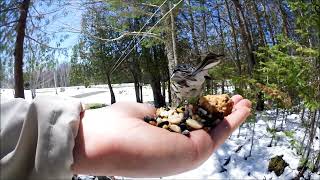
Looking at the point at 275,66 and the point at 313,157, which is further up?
the point at 275,66

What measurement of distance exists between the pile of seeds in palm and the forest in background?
113 cm

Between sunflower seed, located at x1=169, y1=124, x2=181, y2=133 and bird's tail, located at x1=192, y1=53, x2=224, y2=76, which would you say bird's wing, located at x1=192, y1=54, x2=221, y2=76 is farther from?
sunflower seed, located at x1=169, y1=124, x2=181, y2=133

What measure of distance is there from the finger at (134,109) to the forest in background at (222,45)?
1.17 metres

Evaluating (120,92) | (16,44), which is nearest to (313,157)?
(16,44)

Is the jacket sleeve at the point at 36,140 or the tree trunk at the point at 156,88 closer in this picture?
the jacket sleeve at the point at 36,140

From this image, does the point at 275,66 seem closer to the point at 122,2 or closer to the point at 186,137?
the point at 186,137

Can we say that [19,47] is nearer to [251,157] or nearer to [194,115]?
[251,157]

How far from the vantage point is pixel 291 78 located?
115 inches

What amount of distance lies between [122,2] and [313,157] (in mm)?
3124

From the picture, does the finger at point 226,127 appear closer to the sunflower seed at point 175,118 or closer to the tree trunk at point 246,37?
the sunflower seed at point 175,118

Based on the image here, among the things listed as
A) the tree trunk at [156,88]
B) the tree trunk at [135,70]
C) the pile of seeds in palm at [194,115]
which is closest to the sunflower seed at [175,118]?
the pile of seeds in palm at [194,115]

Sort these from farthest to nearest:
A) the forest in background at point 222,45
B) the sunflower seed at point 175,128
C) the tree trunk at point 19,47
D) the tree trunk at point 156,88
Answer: the tree trunk at point 156,88 < the tree trunk at point 19,47 < the forest in background at point 222,45 < the sunflower seed at point 175,128

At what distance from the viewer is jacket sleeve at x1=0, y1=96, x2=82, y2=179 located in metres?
0.59

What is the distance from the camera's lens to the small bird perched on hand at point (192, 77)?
0.86 meters
